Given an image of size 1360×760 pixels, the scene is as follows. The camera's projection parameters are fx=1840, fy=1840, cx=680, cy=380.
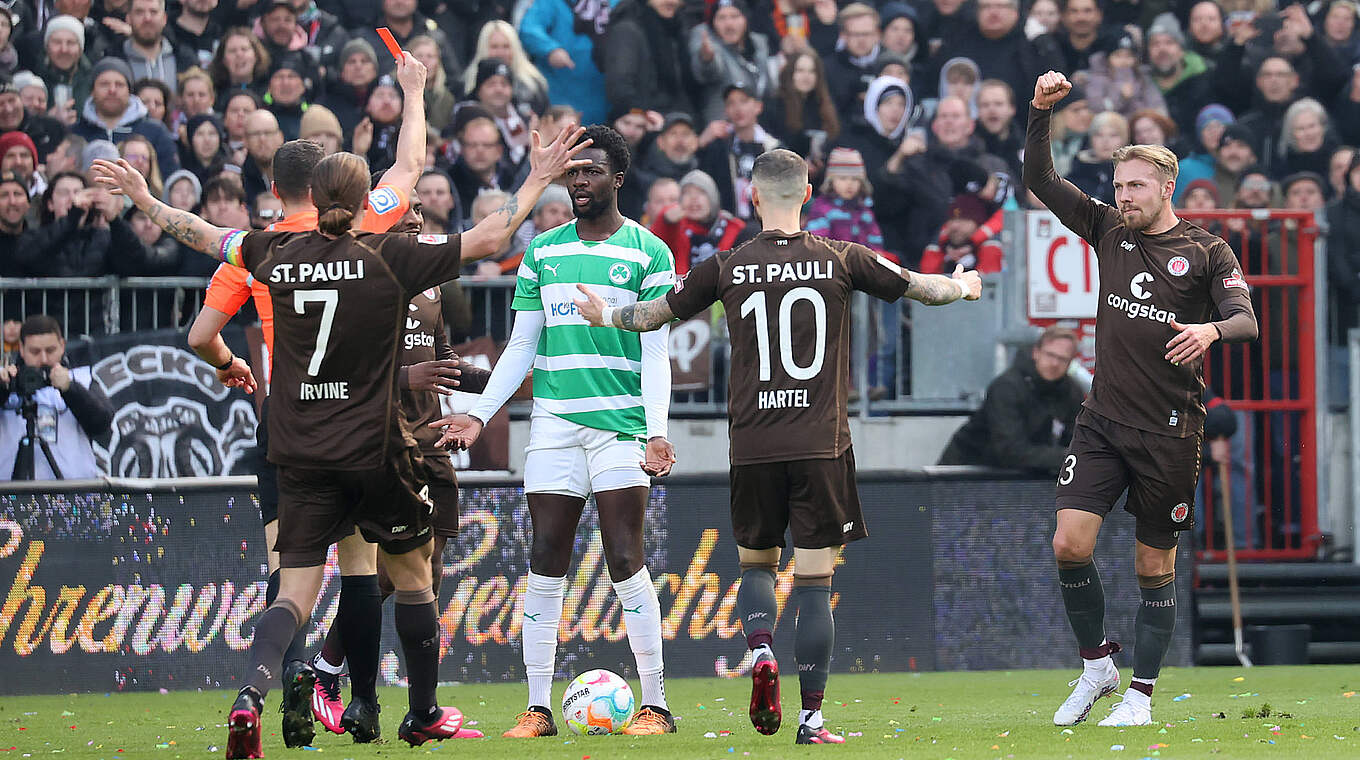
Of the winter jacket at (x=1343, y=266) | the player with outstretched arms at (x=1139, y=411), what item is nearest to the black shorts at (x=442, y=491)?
the player with outstretched arms at (x=1139, y=411)

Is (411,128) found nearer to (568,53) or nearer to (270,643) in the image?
(270,643)

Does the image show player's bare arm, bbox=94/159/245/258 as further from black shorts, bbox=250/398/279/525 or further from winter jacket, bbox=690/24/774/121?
winter jacket, bbox=690/24/774/121

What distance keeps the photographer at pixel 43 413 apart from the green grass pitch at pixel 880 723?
1395 millimetres

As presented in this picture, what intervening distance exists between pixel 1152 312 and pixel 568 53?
8140 mm

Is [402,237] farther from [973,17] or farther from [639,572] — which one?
[973,17]

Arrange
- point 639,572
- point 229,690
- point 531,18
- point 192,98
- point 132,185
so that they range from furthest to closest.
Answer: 1. point 531,18
2. point 192,98
3. point 229,690
4. point 639,572
5. point 132,185

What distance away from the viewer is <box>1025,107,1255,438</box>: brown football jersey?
7328 mm

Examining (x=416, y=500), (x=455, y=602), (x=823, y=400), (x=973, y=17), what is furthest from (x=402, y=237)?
(x=973, y=17)

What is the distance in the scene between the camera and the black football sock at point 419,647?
23.2ft

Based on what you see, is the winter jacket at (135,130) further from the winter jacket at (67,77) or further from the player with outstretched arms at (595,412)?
the player with outstretched arms at (595,412)

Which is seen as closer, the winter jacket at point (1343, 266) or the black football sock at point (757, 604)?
the black football sock at point (757, 604)

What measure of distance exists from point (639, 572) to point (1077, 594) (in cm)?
179

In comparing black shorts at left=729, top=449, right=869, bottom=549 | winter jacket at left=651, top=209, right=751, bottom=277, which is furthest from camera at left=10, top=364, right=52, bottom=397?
black shorts at left=729, top=449, right=869, bottom=549

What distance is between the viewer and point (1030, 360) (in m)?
11.3
